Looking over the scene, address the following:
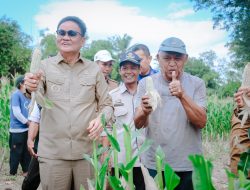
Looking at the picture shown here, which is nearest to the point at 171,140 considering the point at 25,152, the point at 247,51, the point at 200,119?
the point at 200,119

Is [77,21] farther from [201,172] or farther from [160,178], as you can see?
[201,172]

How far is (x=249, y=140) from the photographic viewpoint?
6.48 ft

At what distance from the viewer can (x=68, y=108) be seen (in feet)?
7.61

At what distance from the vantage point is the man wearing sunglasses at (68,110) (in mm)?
2311

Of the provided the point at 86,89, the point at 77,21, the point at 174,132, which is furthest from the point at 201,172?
the point at 77,21

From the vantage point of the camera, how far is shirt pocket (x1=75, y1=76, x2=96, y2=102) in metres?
2.36

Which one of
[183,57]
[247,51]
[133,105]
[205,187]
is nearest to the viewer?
[205,187]

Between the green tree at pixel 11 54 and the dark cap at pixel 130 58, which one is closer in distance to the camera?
the dark cap at pixel 130 58

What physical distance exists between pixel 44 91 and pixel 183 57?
93 centimetres

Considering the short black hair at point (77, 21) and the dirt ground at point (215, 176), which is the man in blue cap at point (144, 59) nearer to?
the short black hair at point (77, 21)

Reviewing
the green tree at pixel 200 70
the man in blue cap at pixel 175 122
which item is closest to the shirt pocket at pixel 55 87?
the man in blue cap at pixel 175 122

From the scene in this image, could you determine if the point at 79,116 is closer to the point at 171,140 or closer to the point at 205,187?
the point at 171,140

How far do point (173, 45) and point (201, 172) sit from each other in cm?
153

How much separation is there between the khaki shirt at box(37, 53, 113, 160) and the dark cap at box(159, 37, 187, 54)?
0.49 metres
